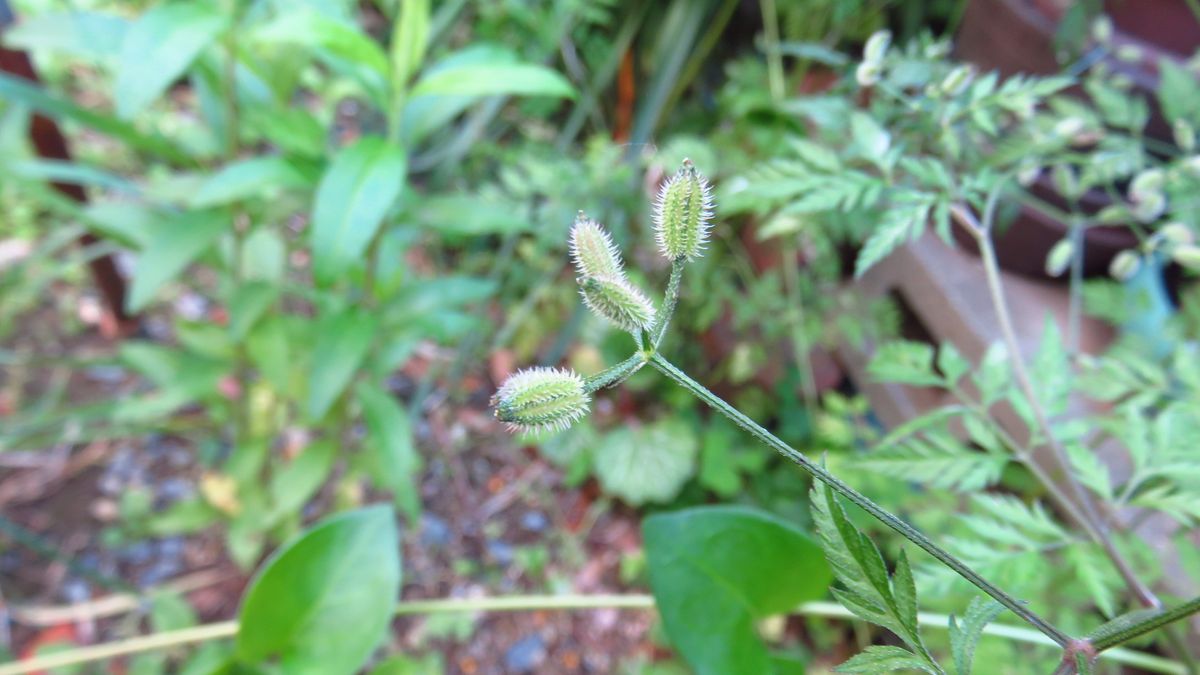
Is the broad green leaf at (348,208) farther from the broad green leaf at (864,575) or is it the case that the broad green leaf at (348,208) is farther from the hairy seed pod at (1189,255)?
the hairy seed pod at (1189,255)

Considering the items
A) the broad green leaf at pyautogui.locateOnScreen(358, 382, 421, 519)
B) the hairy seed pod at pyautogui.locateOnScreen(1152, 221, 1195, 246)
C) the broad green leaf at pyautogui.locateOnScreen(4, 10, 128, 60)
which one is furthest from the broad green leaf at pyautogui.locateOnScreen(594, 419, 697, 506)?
the broad green leaf at pyautogui.locateOnScreen(4, 10, 128, 60)

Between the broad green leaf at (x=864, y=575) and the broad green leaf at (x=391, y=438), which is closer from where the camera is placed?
the broad green leaf at (x=864, y=575)

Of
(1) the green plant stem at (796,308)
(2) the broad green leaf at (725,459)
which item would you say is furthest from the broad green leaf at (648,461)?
(1) the green plant stem at (796,308)

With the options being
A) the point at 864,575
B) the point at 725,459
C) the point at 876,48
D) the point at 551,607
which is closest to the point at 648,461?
the point at 725,459

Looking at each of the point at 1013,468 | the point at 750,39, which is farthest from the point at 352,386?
the point at 750,39

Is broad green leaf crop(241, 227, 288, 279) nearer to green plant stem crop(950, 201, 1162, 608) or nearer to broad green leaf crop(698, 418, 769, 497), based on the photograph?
broad green leaf crop(698, 418, 769, 497)

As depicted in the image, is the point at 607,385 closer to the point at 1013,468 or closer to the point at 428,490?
the point at 1013,468
